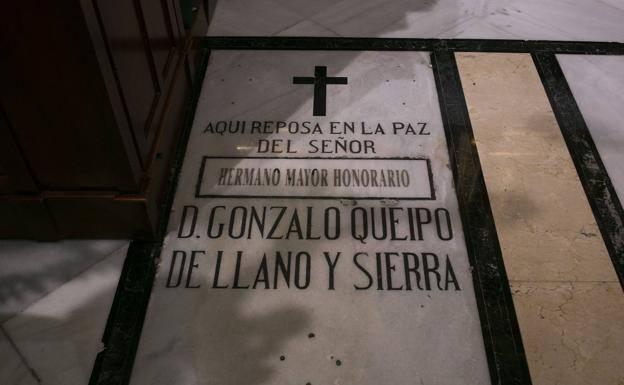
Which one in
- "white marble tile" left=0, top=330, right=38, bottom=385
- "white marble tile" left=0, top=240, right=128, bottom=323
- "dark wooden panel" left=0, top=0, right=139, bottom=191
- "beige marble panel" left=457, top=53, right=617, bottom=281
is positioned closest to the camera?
"dark wooden panel" left=0, top=0, right=139, bottom=191

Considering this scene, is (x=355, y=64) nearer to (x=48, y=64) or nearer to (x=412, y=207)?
(x=412, y=207)

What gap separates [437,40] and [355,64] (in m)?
0.59

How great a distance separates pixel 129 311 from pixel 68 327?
223 millimetres

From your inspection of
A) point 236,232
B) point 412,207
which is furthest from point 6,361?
point 412,207

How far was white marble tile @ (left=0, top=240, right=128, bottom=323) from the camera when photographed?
2.22 m

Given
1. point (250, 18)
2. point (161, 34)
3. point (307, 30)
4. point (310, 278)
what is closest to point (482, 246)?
point (310, 278)

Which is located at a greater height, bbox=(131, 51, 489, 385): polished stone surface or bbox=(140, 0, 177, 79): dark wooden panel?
bbox=(140, 0, 177, 79): dark wooden panel

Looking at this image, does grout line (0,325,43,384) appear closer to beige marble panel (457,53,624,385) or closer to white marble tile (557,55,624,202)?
beige marble panel (457,53,624,385)

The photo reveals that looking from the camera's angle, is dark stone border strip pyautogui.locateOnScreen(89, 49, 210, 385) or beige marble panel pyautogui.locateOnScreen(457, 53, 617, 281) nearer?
dark stone border strip pyautogui.locateOnScreen(89, 49, 210, 385)

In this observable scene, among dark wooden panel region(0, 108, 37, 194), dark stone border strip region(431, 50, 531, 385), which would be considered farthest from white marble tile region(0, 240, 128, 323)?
dark stone border strip region(431, 50, 531, 385)

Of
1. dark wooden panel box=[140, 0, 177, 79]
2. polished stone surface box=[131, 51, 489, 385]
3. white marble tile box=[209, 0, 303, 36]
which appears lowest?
polished stone surface box=[131, 51, 489, 385]

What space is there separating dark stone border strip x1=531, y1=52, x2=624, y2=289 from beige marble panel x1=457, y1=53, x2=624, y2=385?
4 centimetres

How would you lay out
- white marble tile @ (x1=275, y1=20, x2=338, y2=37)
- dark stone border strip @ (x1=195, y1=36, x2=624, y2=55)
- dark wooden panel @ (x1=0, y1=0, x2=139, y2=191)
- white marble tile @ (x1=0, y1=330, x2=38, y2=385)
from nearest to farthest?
1. dark wooden panel @ (x1=0, y1=0, x2=139, y2=191)
2. white marble tile @ (x1=0, y1=330, x2=38, y2=385)
3. dark stone border strip @ (x1=195, y1=36, x2=624, y2=55)
4. white marble tile @ (x1=275, y1=20, x2=338, y2=37)

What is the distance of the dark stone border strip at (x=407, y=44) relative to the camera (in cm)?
350
